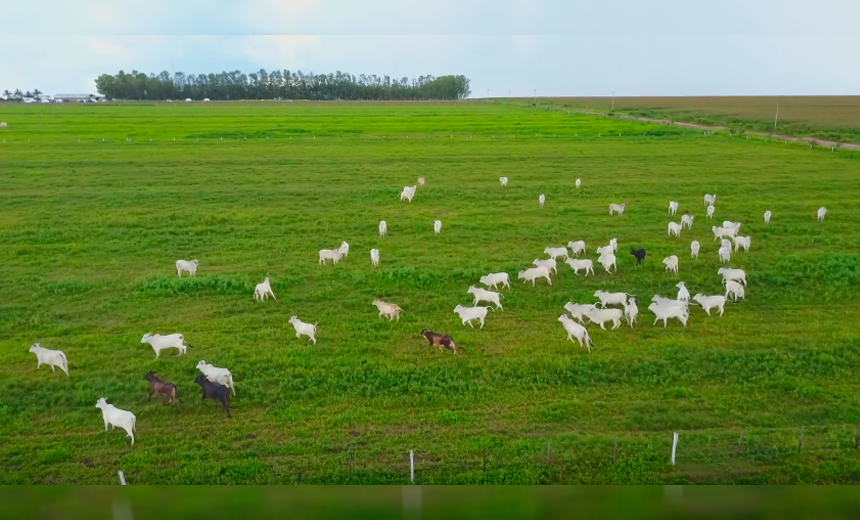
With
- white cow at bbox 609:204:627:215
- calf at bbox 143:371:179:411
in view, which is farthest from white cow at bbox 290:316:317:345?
white cow at bbox 609:204:627:215

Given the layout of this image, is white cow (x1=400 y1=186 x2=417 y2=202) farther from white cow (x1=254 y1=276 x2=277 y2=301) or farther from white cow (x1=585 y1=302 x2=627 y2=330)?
white cow (x1=585 y1=302 x2=627 y2=330)

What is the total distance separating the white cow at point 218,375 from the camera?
37.5 feet

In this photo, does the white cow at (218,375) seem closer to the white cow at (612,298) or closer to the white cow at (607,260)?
the white cow at (612,298)

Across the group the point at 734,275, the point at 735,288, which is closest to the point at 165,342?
the point at 735,288

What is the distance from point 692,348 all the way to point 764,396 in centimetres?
212

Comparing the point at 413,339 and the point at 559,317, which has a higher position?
the point at 559,317

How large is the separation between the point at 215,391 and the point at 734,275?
14920 mm

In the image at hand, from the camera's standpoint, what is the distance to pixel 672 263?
60.2ft

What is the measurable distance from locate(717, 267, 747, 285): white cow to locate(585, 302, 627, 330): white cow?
16.8 feet

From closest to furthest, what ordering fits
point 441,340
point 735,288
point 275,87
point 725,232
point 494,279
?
point 441,340 < point 735,288 < point 494,279 < point 725,232 < point 275,87

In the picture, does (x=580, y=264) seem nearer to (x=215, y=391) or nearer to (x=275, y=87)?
(x=215, y=391)

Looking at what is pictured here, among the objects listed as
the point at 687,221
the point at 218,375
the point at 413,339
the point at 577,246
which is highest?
the point at 687,221

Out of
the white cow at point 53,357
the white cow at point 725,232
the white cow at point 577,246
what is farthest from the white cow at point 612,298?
the white cow at point 53,357

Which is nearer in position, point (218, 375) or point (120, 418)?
point (120, 418)
